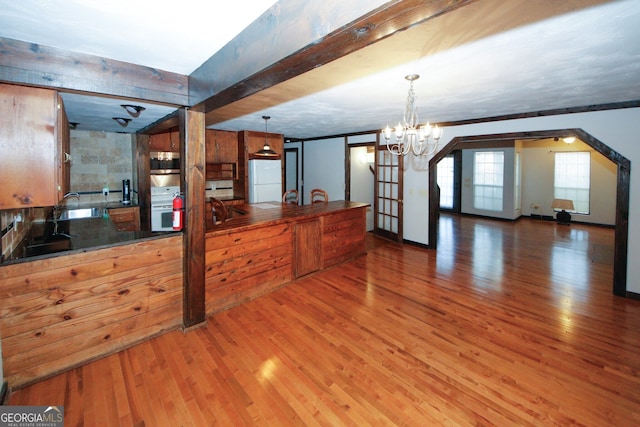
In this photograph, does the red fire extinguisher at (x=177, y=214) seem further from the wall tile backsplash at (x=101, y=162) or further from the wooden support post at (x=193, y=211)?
the wall tile backsplash at (x=101, y=162)

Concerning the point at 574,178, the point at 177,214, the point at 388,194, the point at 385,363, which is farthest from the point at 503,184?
the point at 177,214

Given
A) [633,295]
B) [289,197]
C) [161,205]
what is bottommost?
[633,295]

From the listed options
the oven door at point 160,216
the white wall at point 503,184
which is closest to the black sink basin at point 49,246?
the oven door at point 160,216

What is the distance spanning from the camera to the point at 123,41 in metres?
1.79

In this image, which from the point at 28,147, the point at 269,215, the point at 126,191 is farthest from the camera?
the point at 126,191

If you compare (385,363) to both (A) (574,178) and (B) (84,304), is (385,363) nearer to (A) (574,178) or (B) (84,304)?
(B) (84,304)

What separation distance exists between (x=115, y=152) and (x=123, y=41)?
13.6ft

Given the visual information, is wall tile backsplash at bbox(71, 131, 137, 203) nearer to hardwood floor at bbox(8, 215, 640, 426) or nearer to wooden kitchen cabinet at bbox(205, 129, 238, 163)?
wooden kitchen cabinet at bbox(205, 129, 238, 163)

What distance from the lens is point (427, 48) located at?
199 cm

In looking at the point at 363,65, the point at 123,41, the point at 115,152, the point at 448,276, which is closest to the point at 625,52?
the point at 363,65

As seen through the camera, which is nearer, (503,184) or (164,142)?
(164,142)

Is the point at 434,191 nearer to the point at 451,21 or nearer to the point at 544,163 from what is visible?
the point at 451,21

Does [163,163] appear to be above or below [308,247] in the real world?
above

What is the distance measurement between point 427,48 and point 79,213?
5.16 meters
